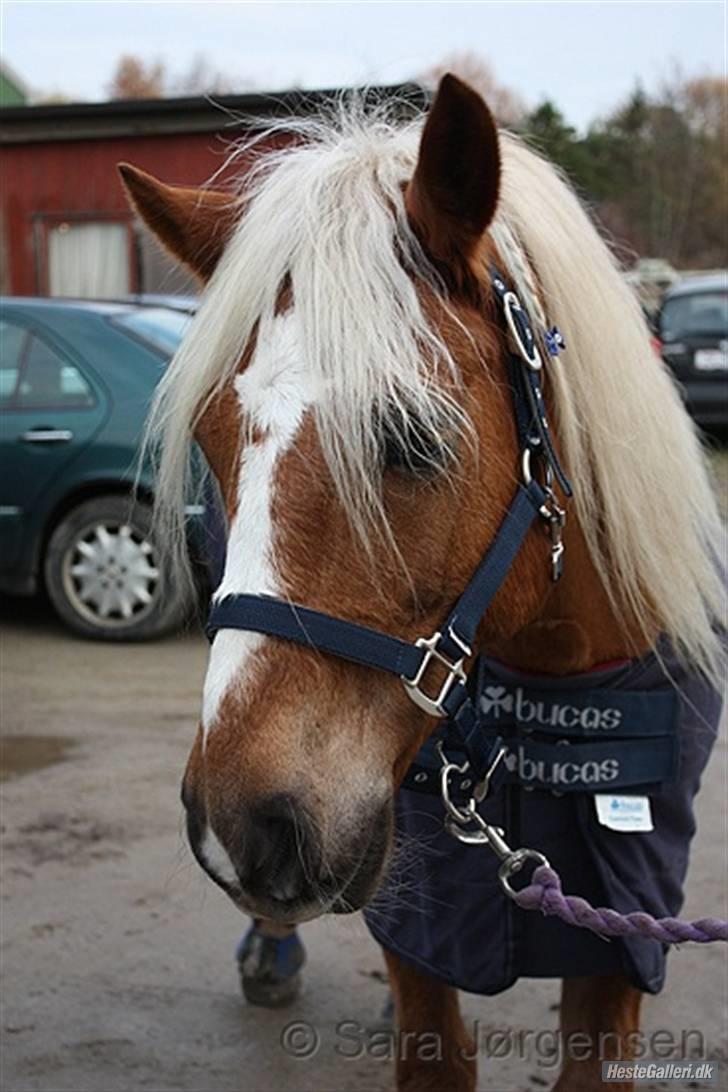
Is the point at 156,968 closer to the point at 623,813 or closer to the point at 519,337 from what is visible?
the point at 623,813

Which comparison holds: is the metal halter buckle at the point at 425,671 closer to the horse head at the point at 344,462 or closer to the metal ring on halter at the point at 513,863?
the horse head at the point at 344,462

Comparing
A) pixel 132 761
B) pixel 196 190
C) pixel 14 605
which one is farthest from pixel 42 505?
pixel 196 190

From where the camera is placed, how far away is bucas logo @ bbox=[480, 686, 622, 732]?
7.25ft

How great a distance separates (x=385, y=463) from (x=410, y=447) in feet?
0.13

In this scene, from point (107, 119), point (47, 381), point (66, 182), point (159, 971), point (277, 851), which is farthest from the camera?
point (66, 182)

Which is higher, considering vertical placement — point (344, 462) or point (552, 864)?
point (344, 462)

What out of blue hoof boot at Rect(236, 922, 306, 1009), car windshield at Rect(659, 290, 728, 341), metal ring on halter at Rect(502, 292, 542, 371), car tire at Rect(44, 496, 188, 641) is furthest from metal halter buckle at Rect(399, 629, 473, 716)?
car windshield at Rect(659, 290, 728, 341)

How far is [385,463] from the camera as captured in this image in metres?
1.67

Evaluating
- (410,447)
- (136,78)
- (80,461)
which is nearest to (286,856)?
(410,447)

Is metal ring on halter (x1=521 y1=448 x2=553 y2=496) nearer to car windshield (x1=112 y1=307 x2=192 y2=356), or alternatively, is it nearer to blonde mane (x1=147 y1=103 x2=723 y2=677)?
blonde mane (x1=147 y1=103 x2=723 y2=677)

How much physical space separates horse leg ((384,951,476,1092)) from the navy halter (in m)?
0.58

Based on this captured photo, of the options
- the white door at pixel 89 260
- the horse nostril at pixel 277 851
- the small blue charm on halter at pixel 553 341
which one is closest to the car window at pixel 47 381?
the small blue charm on halter at pixel 553 341

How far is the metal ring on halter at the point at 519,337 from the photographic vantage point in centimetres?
184

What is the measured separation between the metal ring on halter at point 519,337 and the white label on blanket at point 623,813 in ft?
2.59
